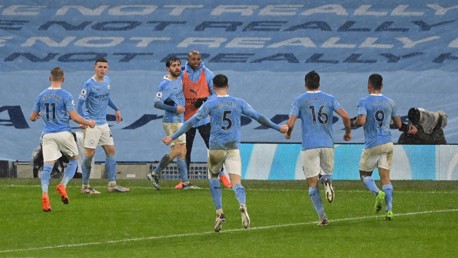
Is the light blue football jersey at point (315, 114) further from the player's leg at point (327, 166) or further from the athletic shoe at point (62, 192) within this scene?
the athletic shoe at point (62, 192)

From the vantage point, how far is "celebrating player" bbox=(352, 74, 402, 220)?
21719mm

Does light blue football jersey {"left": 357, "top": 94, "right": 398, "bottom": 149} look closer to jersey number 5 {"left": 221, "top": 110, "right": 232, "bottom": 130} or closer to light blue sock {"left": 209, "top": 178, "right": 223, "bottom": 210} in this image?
jersey number 5 {"left": 221, "top": 110, "right": 232, "bottom": 130}

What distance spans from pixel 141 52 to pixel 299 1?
4.79 meters

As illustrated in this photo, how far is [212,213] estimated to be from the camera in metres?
22.7

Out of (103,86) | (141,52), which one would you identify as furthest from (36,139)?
(103,86)

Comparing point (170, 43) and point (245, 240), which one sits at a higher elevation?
point (170, 43)

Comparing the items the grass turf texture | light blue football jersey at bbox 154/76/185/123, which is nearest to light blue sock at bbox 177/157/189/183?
the grass turf texture

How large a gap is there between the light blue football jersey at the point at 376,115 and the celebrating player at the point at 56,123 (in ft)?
15.4

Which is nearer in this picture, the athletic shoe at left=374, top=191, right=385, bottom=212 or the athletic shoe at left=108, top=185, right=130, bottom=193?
the athletic shoe at left=374, top=191, right=385, bottom=212

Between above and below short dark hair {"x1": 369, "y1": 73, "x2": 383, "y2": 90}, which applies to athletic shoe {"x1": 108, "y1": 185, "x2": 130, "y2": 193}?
below

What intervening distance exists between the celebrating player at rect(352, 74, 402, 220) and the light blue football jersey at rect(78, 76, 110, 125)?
625cm

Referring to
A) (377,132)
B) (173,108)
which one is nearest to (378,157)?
(377,132)

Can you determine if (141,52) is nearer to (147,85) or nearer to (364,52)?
(147,85)

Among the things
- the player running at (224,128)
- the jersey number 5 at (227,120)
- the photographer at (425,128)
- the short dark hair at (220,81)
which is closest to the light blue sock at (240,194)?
the player running at (224,128)
